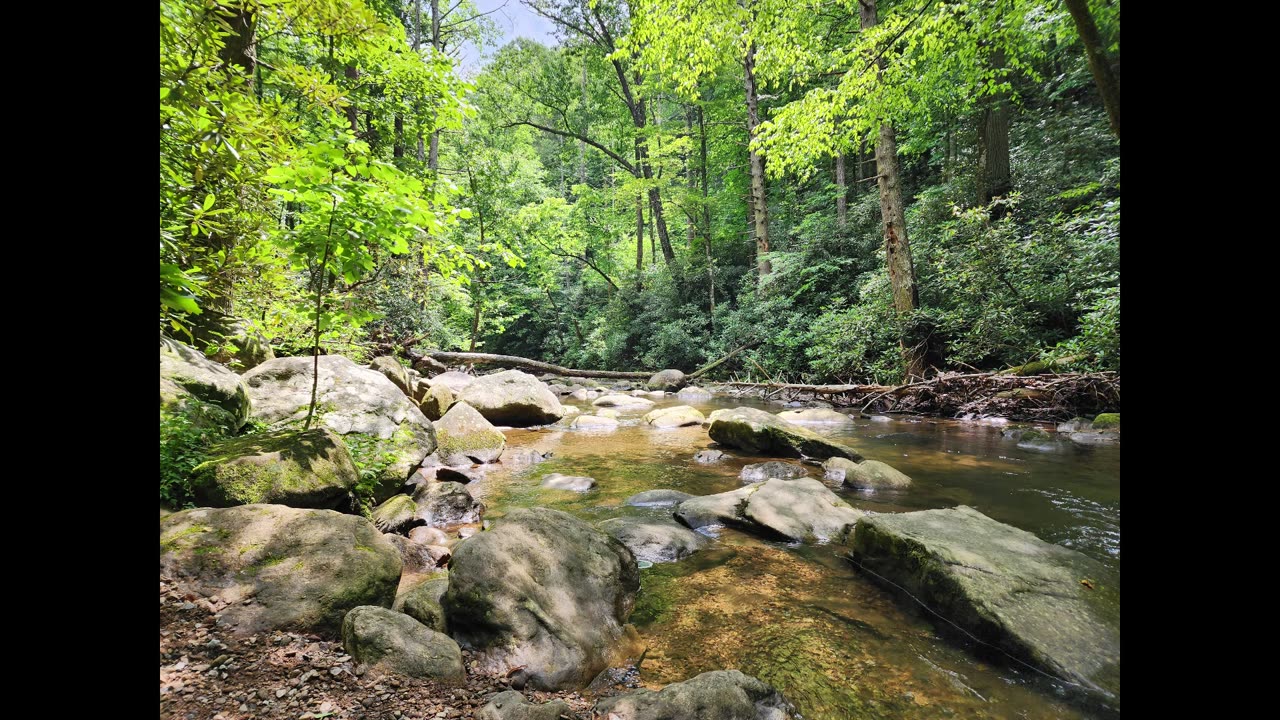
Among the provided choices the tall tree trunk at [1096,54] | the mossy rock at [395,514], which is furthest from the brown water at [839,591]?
the tall tree trunk at [1096,54]

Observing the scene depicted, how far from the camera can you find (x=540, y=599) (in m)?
2.55

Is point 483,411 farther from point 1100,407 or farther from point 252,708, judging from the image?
point 1100,407

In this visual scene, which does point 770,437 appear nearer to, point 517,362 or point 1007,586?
point 1007,586

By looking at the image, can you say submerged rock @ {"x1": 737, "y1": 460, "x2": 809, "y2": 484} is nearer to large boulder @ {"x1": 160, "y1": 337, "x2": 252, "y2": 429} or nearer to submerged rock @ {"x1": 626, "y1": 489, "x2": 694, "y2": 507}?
submerged rock @ {"x1": 626, "y1": 489, "x2": 694, "y2": 507}

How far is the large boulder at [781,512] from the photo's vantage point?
4074 mm

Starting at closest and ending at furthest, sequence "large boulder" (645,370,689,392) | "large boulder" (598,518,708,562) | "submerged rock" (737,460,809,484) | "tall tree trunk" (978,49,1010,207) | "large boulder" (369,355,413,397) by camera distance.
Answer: "large boulder" (598,518,708,562) < "submerged rock" (737,460,809,484) < "large boulder" (369,355,413,397) < "tall tree trunk" (978,49,1010,207) < "large boulder" (645,370,689,392)

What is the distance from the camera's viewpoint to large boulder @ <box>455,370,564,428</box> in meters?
9.66

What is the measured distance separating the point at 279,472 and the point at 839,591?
3.51 m

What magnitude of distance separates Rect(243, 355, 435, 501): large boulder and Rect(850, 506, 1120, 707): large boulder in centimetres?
382

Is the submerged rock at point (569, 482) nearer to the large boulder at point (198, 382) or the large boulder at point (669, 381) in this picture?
the large boulder at point (198, 382)

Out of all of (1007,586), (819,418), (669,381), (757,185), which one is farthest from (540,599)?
(757,185)

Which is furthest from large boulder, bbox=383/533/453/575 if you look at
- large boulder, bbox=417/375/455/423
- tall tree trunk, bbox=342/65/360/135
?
tall tree trunk, bbox=342/65/360/135

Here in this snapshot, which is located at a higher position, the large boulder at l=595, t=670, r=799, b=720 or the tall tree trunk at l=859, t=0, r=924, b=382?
the tall tree trunk at l=859, t=0, r=924, b=382
